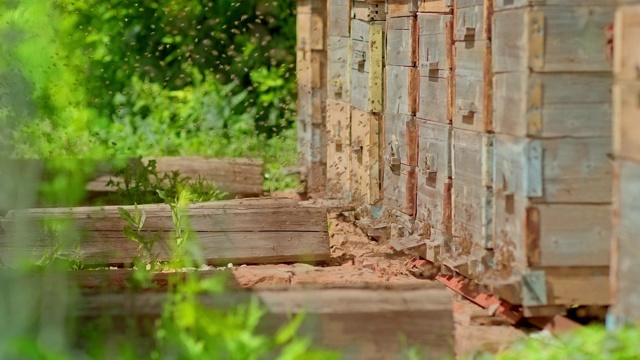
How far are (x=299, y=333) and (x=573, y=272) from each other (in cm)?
192

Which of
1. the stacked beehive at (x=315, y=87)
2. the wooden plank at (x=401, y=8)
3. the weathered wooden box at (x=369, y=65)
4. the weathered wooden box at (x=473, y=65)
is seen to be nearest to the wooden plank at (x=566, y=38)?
the weathered wooden box at (x=473, y=65)

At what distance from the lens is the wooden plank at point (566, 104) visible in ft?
19.7

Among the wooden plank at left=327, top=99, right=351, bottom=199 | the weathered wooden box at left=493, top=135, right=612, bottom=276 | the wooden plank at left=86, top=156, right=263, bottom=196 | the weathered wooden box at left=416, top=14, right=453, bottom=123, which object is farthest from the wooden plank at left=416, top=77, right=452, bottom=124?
the wooden plank at left=86, top=156, right=263, bottom=196

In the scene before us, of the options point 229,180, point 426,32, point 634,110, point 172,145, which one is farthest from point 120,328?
point 172,145

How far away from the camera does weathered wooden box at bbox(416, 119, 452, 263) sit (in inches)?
305

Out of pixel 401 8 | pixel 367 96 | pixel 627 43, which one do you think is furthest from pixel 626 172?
pixel 367 96

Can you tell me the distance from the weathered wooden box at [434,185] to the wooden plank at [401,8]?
0.81 meters

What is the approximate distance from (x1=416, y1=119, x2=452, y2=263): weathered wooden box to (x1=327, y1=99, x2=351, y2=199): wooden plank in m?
2.19

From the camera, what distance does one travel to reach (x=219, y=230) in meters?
8.25

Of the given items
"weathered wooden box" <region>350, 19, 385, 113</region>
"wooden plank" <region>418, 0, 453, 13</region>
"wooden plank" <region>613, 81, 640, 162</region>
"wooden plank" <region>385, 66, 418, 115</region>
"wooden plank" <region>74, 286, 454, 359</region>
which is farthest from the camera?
"weathered wooden box" <region>350, 19, 385, 113</region>

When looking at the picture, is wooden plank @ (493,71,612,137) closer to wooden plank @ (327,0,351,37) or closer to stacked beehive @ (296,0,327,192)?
wooden plank @ (327,0,351,37)

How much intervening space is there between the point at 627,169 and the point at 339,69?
266 inches

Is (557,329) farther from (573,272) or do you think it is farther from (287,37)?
(287,37)

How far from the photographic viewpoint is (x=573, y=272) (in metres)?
6.12
